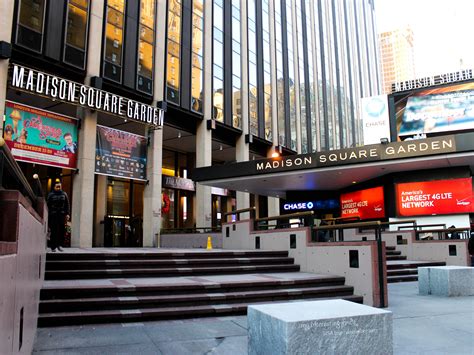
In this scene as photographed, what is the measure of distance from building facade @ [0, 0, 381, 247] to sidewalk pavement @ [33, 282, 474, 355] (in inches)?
554

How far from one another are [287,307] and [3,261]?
126 inches

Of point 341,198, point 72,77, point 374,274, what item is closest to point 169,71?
point 72,77

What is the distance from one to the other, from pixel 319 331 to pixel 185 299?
3985 mm

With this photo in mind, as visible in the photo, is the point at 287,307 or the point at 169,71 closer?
the point at 287,307

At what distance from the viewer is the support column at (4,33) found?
16.7 m

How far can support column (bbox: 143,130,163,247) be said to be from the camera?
78.8ft

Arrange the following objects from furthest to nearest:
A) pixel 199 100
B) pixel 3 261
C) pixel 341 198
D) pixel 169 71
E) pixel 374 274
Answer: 1. pixel 341 198
2. pixel 199 100
3. pixel 169 71
4. pixel 374 274
5. pixel 3 261

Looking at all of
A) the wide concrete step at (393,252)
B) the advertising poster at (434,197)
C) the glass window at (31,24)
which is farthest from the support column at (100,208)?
the advertising poster at (434,197)

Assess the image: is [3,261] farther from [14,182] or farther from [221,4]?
[221,4]

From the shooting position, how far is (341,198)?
3005cm

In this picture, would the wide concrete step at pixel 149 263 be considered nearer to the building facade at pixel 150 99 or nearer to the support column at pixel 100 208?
the building facade at pixel 150 99

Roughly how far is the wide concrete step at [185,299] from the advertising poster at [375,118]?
2619cm

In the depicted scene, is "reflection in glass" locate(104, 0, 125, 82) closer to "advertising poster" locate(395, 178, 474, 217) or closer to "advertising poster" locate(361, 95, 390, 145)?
"advertising poster" locate(395, 178, 474, 217)

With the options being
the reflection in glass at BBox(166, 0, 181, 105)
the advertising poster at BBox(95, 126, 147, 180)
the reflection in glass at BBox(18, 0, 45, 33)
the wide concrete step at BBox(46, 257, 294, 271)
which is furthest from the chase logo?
the reflection in glass at BBox(18, 0, 45, 33)
